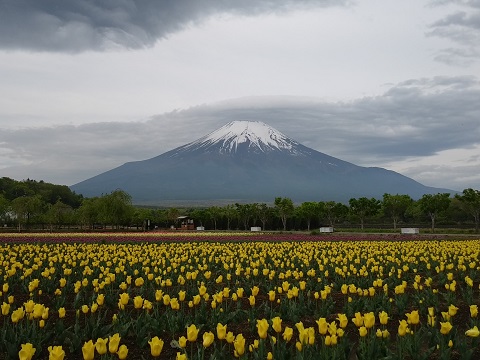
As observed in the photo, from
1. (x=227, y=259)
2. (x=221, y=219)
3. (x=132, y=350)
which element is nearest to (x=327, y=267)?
(x=227, y=259)

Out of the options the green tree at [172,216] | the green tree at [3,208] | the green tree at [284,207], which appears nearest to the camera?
the green tree at [284,207]

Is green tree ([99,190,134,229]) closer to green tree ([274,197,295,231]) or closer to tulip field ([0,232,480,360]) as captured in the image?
green tree ([274,197,295,231])

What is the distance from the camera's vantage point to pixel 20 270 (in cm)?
1447

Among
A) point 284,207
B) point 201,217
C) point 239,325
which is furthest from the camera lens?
point 201,217

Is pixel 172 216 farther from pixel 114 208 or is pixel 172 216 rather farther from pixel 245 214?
pixel 114 208

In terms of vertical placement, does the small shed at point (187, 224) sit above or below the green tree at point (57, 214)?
below

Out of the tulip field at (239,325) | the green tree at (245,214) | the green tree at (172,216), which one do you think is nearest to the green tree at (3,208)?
the green tree at (172,216)

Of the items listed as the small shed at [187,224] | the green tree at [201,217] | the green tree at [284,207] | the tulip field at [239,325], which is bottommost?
the tulip field at [239,325]

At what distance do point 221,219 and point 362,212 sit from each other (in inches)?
879

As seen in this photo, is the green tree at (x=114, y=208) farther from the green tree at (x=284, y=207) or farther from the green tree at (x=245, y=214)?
the green tree at (x=284, y=207)

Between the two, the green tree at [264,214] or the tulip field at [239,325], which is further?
the green tree at [264,214]

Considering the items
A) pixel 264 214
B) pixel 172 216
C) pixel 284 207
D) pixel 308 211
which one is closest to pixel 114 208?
pixel 284 207

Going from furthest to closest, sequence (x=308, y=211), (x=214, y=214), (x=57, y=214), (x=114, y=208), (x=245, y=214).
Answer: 1. (x=214, y=214)
2. (x=245, y=214)
3. (x=308, y=211)
4. (x=57, y=214)
5. (x=114, y=208)

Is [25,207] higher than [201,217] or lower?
higher
